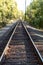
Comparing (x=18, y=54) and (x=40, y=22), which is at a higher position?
(x=18, y=54)

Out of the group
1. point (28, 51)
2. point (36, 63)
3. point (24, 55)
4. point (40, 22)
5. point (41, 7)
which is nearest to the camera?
point (36, 63)

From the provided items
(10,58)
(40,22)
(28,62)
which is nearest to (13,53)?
(10,58)

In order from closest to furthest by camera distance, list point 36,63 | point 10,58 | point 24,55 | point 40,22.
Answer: point 36,63, point 10,58, point 24,55, point 40,22

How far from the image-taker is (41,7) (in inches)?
1272

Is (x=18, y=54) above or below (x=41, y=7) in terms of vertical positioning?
above

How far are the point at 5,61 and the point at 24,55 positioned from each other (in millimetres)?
1034

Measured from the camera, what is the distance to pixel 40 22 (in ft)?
98.3

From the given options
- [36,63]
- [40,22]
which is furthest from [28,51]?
[40,22]

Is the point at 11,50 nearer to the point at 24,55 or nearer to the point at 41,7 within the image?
the point at 24,55

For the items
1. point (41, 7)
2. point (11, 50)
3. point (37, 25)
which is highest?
point (11, 50)

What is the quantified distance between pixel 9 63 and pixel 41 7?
26.8 meters

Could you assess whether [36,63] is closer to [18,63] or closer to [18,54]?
[18,63]

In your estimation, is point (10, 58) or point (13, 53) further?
point (13, 53)

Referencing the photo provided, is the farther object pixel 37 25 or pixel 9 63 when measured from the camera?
pixel 37 25
